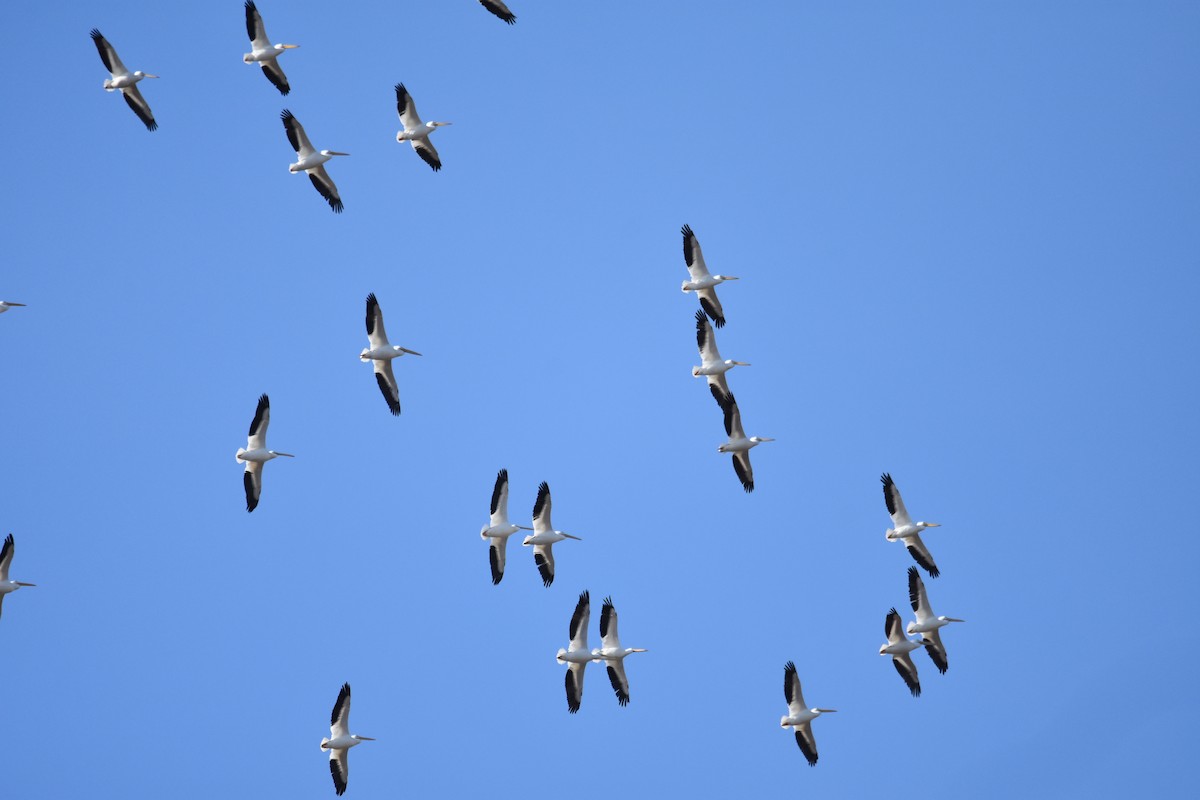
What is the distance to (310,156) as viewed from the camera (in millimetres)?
40688

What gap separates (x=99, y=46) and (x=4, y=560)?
10.1 metres

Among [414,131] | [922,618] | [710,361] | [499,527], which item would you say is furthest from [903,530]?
[414,131]

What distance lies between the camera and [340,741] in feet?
133

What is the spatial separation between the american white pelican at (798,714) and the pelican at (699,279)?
24.3 feet

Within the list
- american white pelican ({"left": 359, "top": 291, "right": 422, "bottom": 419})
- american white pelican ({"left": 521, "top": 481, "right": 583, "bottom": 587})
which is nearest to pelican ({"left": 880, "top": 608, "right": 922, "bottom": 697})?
american white pelican ({"left": 521, "top": 481, "right": 583, "bottom": 587})

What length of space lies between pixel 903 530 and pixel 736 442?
3.82m

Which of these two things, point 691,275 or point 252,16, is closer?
point 252,16

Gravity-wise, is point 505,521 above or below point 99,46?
below

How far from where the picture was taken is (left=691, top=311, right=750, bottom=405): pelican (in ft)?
139

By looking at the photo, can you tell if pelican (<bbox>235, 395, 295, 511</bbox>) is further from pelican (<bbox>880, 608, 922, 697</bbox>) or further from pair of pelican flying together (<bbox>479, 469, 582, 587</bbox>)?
pelican (<bbox>880, 608, 922, 697</bbox>)

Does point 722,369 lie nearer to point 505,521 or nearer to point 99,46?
point 505,521

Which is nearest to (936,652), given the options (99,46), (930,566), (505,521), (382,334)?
(930,566)

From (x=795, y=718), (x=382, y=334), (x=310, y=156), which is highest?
(x=310, y=156)

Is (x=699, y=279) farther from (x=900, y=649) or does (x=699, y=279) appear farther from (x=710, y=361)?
(x=900, y=649)
